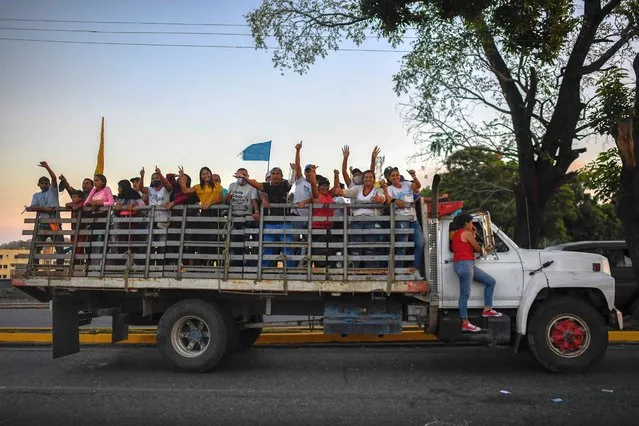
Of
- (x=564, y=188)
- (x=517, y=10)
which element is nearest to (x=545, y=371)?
(x=517, y=10)

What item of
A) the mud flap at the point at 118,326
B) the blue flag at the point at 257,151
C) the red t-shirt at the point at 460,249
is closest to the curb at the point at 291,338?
the mud flap at the point at 118,326

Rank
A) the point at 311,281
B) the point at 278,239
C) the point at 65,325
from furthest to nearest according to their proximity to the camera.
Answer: the point at 65,325 → the point at 278,239 → the point at 311,281

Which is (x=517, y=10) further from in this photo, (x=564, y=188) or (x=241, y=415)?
(x=564, y=188)

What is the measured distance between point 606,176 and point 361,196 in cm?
715

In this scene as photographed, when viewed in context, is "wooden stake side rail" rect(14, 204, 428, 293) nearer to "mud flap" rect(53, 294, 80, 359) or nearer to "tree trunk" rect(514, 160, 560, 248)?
"mud flap" rect(53, 294, 80, 359)

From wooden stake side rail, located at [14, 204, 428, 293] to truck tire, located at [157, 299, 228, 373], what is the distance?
315 millimetres

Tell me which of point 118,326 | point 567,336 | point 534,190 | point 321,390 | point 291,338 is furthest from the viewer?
point 534,190

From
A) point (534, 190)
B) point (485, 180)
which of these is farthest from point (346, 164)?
point (485, 180)

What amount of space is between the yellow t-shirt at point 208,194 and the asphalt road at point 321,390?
2200 millimetres

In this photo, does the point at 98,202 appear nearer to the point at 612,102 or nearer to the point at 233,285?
the point at 233,285

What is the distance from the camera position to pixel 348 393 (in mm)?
6340

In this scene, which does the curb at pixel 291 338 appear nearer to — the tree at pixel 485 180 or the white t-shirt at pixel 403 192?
the white t-shirt at pixel 403 192

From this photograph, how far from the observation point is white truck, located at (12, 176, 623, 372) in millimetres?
7180

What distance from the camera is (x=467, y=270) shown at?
283 inches
